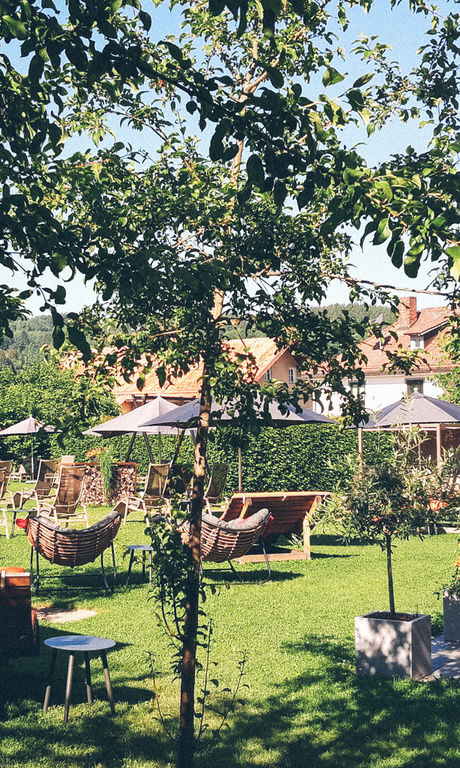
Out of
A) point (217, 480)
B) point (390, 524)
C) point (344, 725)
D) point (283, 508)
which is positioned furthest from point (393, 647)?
point (217, 480)

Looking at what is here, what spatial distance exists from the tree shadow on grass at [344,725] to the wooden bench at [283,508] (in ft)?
17.7

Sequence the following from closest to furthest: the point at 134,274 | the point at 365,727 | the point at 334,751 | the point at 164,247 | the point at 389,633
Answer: the point at 134,274 < the point at 164,247 < the point at 334,751 < the point at 365,727 < the point at 389,633

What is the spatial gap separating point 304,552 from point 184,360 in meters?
8.42

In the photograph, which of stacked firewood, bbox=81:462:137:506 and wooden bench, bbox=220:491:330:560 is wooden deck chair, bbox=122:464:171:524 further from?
wooden bench, bbox=220:491:330:560

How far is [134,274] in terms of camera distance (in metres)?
3.57

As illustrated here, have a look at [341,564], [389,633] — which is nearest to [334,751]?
[389,633]

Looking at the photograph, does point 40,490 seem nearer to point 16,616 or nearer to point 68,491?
point 68,491

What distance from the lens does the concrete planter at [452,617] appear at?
24.5ft

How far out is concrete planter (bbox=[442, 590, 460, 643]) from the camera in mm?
7461

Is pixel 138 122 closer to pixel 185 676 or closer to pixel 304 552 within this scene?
pixel 185 676

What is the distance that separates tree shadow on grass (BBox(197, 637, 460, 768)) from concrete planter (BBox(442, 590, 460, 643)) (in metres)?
1.30

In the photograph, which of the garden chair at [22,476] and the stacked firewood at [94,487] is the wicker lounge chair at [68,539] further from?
the garden chair at [22,476]

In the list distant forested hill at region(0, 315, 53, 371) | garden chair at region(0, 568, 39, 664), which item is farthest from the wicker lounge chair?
distant forested hill at region(0, 315, 53, 371)

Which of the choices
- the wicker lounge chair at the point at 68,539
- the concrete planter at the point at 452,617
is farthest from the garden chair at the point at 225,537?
the concrete planter at the point at 452,617
